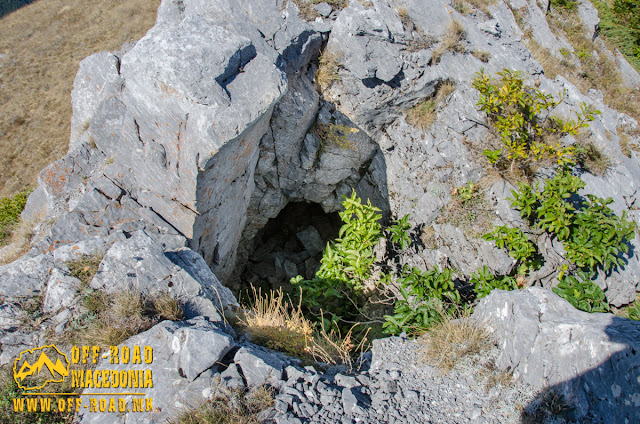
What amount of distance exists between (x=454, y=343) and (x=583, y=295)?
6.77 feet

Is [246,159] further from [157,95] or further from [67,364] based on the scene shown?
[67,364]

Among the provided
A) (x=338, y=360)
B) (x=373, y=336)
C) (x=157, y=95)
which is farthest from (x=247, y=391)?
(x=157, y=95)

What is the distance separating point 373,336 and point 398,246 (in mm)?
1922

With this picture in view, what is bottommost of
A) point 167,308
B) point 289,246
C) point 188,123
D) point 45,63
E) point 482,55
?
point 289,246

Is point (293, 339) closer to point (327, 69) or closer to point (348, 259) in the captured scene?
point (348, 259)

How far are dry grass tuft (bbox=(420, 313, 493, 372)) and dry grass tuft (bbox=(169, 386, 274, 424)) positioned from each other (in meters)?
1.77

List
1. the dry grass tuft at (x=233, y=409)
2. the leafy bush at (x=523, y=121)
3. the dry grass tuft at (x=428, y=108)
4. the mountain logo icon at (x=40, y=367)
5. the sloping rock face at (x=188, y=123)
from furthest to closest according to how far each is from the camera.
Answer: the dry grass tuft at (x=428, y=108) → the leafy bush at (x=523, y=121) → the sloping rock face at (x=188, y=123) → the mountain logo icon at (x=40, y=367) → the dry grass tuft at (x=233, y=409)

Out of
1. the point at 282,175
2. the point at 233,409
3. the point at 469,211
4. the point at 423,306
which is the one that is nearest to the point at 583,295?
the point at 423,306

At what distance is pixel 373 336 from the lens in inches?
245

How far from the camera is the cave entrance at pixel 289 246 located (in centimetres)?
915

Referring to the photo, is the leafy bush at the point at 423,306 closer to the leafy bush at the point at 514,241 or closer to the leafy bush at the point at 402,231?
the leafy bush at the point at 402,231

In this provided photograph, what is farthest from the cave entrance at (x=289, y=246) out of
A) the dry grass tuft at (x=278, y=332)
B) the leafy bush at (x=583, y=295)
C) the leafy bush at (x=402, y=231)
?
the leafy bush at (x=583, y=295)

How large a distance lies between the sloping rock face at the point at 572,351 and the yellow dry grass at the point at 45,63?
13.8m

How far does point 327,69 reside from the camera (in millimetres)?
6684
